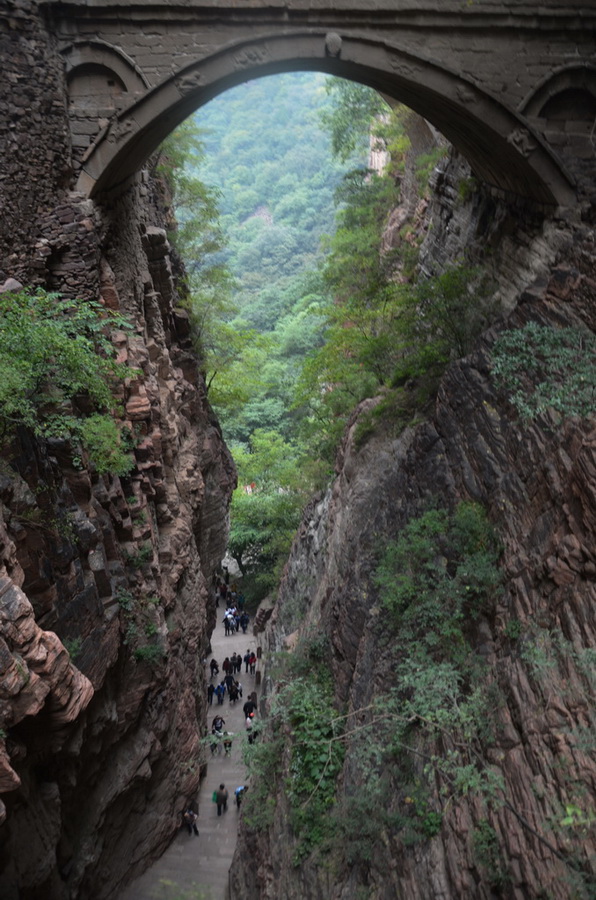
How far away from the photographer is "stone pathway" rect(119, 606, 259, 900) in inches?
446

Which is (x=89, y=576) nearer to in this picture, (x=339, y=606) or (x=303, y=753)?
(x=303, y=753)

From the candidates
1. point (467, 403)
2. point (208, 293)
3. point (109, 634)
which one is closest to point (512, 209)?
point (467, 403)

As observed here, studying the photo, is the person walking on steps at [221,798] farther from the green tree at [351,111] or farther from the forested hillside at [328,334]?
the green tree at [351,111]

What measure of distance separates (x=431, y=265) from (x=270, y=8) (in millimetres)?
6951

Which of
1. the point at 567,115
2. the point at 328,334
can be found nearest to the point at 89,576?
the point at 328,334

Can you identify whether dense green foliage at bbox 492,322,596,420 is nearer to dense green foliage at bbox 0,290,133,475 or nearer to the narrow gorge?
the narrow gorge

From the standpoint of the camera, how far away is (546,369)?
24.5 feet

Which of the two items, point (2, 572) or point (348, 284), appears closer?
point (2, 572)

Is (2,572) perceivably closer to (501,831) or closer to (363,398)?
(501,831)

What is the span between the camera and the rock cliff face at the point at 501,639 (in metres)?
4.85

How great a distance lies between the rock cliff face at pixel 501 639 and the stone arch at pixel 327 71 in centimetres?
131

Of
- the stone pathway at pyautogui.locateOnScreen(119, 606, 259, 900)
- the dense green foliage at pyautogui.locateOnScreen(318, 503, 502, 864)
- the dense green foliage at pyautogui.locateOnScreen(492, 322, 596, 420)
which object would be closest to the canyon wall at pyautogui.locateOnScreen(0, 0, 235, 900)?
the stone pathway at pyautogui.locateOnScreen(119, 606, 259, 900)

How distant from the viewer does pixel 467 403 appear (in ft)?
29.0

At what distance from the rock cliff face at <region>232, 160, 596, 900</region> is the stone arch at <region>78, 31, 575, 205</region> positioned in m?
1.31
